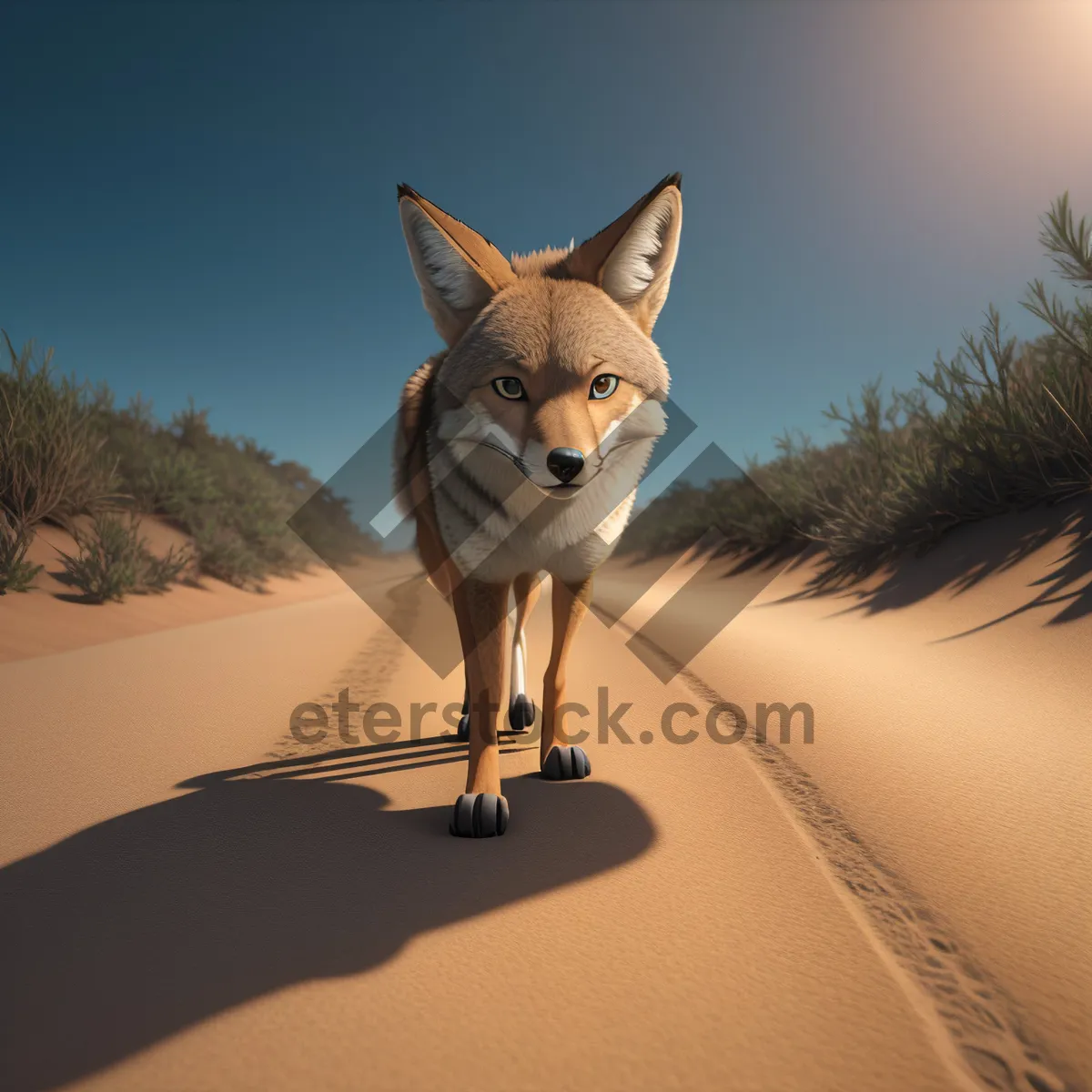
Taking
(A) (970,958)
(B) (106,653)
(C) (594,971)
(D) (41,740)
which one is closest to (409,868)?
(C) (594,971)

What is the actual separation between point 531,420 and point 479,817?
1307 millimetres

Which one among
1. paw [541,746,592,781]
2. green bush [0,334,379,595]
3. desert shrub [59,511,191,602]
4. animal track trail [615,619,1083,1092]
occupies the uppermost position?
green bush [0,334,379,595]

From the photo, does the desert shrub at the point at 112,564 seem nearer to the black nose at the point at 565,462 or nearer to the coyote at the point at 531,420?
the coyote at the point at 531,420

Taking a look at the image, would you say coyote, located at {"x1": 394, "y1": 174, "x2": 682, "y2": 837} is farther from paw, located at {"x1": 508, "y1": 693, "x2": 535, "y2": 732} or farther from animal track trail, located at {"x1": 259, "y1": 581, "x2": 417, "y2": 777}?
animal track trail, located at {"x1": 259, "y1": 581, "x2": 417, "y2": 777}

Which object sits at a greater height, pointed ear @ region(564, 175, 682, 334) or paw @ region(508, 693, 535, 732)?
pointed ear @ region(564, 175, 682, 334)

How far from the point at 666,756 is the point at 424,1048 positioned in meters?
1.63

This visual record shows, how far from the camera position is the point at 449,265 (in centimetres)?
234

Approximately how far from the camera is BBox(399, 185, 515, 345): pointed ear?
7.47 feet

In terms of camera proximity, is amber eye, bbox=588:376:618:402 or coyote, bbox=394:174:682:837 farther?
amber eye, bbox=588:376:618:402

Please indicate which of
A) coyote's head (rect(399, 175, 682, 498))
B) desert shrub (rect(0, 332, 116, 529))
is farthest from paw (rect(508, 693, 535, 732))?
desert shrub (rect(0, 332, 116, 529))

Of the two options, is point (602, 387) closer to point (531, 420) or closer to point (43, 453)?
point (531, 420)

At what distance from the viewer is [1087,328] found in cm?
513

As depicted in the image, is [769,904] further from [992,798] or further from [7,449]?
[7,449]

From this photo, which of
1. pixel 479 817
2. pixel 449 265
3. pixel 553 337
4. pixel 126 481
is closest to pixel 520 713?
pixel 479 817
